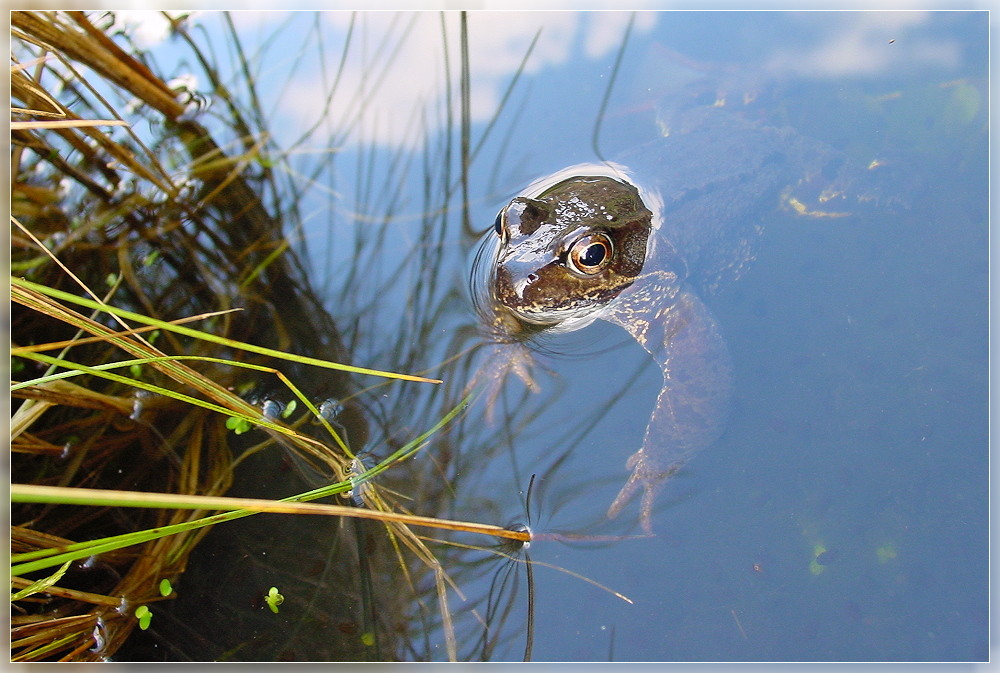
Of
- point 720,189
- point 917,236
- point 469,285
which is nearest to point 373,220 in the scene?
point 469,285

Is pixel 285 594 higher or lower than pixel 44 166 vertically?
lower

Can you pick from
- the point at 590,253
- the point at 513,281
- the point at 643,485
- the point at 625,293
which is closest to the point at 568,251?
the point at 590,253

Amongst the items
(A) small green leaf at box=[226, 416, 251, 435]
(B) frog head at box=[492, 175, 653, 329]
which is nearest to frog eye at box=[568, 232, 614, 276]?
(B) frog head at box=[492, 175, 653, 329]

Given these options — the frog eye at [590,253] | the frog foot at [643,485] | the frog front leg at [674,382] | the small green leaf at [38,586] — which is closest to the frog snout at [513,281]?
the frog eye at [590,253]

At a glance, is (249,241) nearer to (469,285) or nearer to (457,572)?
(469,285)

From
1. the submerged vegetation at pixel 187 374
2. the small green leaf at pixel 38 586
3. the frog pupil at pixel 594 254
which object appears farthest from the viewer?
the frog pupil at pixel 594 254

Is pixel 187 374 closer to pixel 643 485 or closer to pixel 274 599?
pixel 274 599

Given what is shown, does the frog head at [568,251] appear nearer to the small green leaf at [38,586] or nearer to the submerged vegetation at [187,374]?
the submerged vegetation at [187,374]

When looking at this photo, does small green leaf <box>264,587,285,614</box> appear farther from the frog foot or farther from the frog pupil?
the frog pupil
